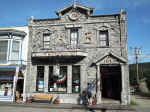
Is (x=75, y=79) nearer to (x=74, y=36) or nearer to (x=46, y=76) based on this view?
(x=46, y=76)

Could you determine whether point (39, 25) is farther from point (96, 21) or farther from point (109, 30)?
point (109, 30)

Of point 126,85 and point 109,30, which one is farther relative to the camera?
point 109,30

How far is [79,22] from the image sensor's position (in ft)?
53.6

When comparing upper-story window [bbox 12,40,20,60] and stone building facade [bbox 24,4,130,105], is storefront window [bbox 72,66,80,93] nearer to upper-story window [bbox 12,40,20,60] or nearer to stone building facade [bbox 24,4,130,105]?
stone building facade [bbox 24,4,130,105]

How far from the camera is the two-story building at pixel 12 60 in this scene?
16.3 m

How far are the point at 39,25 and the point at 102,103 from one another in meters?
10.2

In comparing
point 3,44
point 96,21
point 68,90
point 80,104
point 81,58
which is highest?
point 96,21

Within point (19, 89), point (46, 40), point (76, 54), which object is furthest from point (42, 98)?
point (46, 40)

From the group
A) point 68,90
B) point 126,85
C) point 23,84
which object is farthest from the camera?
point 23,84

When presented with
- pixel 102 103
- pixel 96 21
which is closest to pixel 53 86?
pixel 102 103

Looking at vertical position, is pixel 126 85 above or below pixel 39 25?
below

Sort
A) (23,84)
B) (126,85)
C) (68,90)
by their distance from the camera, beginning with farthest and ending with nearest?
(23,84) → (68,90) → (126,85)

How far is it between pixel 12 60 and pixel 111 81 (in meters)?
10.7

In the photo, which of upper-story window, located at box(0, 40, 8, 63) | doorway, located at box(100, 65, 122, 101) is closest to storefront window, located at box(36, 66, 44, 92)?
upper-story window, located at box(0, 40, 8, 63)
